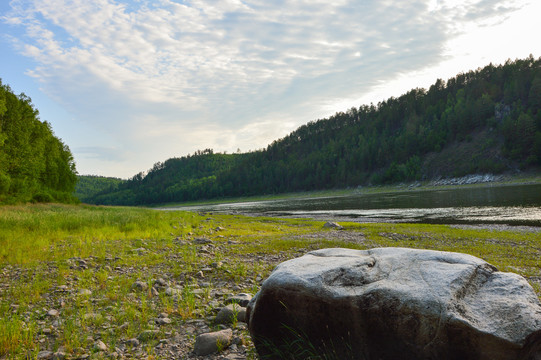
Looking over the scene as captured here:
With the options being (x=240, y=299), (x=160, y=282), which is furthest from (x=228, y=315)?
(x=160, y=282)

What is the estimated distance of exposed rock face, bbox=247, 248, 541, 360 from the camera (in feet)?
12.3

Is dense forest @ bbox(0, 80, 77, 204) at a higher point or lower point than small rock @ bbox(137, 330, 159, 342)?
higher

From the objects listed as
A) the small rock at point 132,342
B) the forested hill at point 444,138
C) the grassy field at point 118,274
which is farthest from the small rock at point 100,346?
the forested hill at point 444,138

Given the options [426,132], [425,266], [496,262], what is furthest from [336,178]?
[425,266]

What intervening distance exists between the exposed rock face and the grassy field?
153cm

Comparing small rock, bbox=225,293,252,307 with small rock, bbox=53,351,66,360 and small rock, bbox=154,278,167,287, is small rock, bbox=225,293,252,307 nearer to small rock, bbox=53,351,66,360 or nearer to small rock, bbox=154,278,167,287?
small rock, bbox=154,278,167,287

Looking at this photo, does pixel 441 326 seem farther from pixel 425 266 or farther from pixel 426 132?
pixel 426 132

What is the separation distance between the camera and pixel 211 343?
5.74 metres

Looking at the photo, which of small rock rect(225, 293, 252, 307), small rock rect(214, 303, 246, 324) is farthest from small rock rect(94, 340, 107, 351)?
small rock rect(225, 293, 252, 307)

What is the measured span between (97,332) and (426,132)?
554 ft

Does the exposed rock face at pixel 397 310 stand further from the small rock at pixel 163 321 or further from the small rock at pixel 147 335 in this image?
the small rock at pixel 163 321

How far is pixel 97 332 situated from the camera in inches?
255

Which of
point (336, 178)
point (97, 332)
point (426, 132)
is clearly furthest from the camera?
point (336, 178)

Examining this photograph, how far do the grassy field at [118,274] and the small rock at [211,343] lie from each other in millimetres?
448
